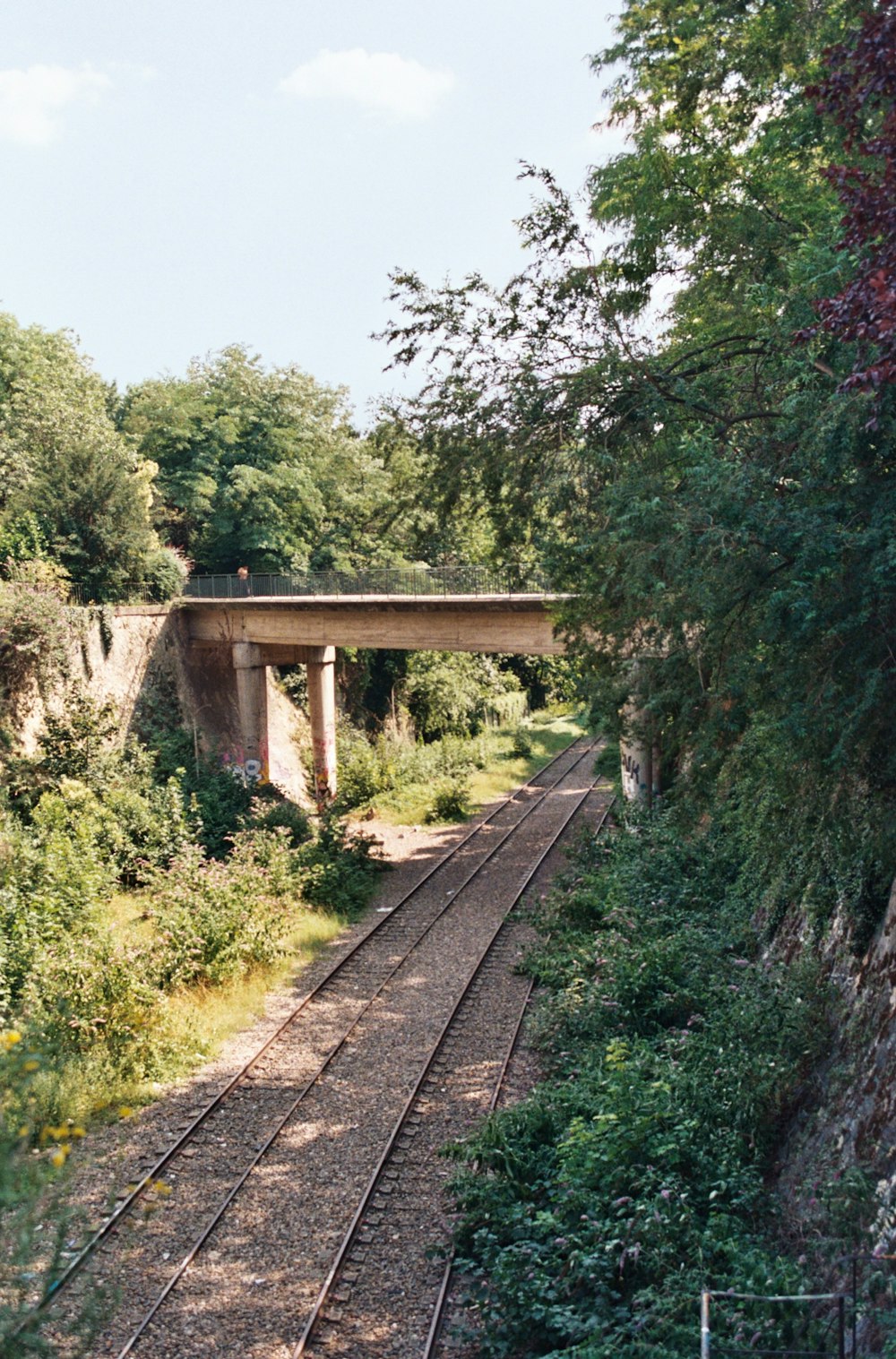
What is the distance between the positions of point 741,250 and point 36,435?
2119 cm

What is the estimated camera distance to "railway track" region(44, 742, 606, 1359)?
7535 millimetres

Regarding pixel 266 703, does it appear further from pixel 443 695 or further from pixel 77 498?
pixel 443 695

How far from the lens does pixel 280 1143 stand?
33.0ft

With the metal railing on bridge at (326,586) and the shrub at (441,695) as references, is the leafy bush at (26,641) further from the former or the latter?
the shrub at (441,695)

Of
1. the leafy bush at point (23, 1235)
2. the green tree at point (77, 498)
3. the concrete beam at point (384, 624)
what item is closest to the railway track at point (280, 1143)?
the leafy bush at point (23, 1235)

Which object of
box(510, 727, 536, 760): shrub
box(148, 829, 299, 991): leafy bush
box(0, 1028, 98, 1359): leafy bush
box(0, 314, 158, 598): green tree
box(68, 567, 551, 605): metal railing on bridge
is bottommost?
box(510, 727, 536, 760): shrub

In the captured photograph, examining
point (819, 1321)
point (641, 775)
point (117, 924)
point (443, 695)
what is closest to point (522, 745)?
point (443, 695)

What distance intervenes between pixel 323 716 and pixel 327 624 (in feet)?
10.1

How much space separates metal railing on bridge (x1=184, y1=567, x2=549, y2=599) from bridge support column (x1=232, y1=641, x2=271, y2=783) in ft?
5.24

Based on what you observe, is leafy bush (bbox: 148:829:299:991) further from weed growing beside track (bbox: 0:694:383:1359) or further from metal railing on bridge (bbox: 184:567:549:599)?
metal railing on bridge (bbox: 184:567:549:599)

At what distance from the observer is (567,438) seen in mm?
11594

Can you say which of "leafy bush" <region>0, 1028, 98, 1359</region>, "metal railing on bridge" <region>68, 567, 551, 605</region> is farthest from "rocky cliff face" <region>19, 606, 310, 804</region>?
"leafy bush" <region>0, 1028, 98, 1359</region>

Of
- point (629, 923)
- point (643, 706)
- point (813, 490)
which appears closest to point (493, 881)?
point (629, 923)

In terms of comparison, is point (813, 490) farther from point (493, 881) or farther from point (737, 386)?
point (493, 881)
